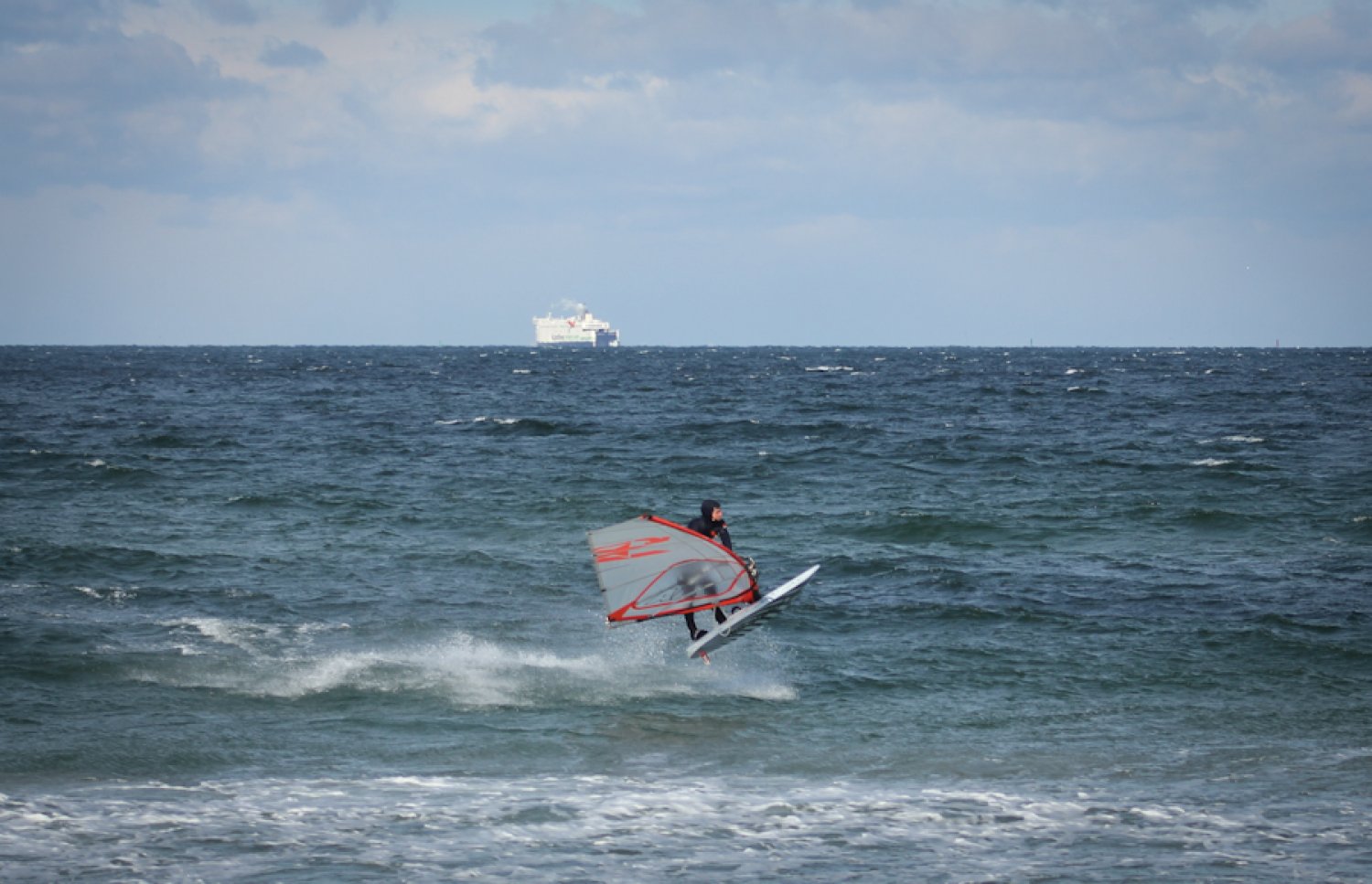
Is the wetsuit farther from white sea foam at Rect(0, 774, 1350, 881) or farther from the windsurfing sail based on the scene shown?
white sea foam at Rect(0, 774, 1350, 881)

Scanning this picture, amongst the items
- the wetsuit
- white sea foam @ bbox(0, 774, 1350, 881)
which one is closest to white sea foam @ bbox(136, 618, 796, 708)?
the wetsuit

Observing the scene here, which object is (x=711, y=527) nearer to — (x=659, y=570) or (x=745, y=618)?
(x=659, y=570)

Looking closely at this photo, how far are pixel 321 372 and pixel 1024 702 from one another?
3976 inches

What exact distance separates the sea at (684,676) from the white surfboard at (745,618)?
558mm

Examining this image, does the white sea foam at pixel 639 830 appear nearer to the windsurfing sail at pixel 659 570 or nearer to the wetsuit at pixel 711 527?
the windsurfing sail at pixel 659 570

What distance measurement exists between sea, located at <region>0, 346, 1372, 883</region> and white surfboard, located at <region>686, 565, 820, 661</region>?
56cm

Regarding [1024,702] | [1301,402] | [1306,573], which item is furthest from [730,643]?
[1301,402]

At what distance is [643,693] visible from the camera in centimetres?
1588

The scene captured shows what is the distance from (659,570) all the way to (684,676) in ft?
5.78

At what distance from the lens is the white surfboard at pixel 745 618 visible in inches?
625

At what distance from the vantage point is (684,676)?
16.8m

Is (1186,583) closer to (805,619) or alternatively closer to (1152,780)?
(805,619)

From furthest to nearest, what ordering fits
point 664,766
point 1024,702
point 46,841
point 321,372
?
1. point 321,372
2. point 1024,702
3. point 664,766
4. point 46,841

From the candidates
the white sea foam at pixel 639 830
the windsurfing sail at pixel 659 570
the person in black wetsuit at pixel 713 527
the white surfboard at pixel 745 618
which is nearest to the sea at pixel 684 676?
the white sea foam at pixel 639 830
